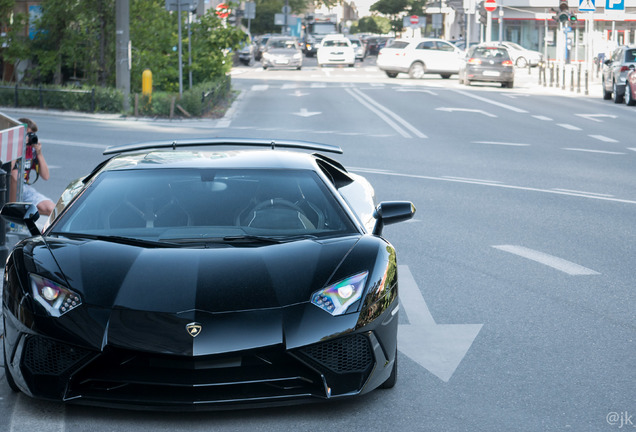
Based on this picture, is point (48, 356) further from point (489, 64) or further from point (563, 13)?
point (563, 13)

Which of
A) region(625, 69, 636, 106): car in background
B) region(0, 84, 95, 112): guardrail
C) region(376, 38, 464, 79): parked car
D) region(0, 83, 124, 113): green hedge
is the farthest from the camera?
region(376, 38, 464, 79): parked car

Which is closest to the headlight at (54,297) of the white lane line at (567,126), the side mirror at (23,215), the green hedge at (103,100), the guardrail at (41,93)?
the side mirror at (23,215)

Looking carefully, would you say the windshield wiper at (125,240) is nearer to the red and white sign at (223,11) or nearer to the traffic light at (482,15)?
the red and white sign at (223,11)

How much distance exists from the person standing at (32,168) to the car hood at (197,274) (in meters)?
4.52

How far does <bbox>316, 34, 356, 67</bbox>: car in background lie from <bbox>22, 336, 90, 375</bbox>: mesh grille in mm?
61389

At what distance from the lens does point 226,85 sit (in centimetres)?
3606

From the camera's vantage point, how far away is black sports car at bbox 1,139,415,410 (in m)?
4.67

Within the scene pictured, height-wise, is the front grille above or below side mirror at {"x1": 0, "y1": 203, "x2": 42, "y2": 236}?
below

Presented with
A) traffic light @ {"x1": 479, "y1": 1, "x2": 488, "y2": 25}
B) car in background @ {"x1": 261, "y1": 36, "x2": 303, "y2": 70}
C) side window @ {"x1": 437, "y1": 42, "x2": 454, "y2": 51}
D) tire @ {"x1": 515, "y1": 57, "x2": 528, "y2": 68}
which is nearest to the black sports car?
side window @ {"x1": 437, "y1": 42, "x2": 454, "y2": 51}

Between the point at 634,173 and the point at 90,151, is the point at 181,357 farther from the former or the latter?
the point at 90,151

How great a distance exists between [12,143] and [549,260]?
466cm

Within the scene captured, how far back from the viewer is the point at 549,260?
9.36 metres

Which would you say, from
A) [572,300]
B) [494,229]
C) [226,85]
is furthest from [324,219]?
[226,85]

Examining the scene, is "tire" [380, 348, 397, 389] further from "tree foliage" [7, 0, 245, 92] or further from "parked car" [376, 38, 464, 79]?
"parked car" [376, 38, 464, 79]
